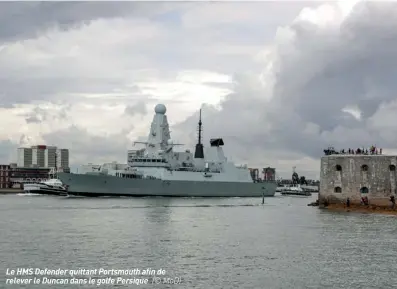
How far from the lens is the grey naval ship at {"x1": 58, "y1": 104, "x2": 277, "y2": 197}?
6938cm

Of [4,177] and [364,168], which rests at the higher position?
[364,168]

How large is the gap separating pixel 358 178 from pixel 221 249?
2054 cm

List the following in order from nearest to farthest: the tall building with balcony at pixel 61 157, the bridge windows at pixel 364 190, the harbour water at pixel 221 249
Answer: the harbour water at pixel 221 249, the bridge windows at pixel 364 190, the tall building with balcony at pixel 61 157

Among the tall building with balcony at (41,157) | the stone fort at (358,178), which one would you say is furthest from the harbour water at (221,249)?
the tall building with balcony at (41,157)

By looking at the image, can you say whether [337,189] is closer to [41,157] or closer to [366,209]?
[366,209]

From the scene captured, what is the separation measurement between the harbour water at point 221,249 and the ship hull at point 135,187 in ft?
101

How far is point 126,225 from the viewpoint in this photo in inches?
1331

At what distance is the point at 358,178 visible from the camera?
42344 millimetres

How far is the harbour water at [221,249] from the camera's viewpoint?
19.2 meters

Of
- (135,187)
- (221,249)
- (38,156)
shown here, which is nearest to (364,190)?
(221,249)

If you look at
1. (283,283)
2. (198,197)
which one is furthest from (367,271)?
(198,197)

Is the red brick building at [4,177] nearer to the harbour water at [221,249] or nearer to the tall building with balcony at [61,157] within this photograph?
the tall building with balcony at [61,157]

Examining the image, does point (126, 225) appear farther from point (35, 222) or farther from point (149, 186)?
point (149, 186)

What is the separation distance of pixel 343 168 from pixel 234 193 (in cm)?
3999
